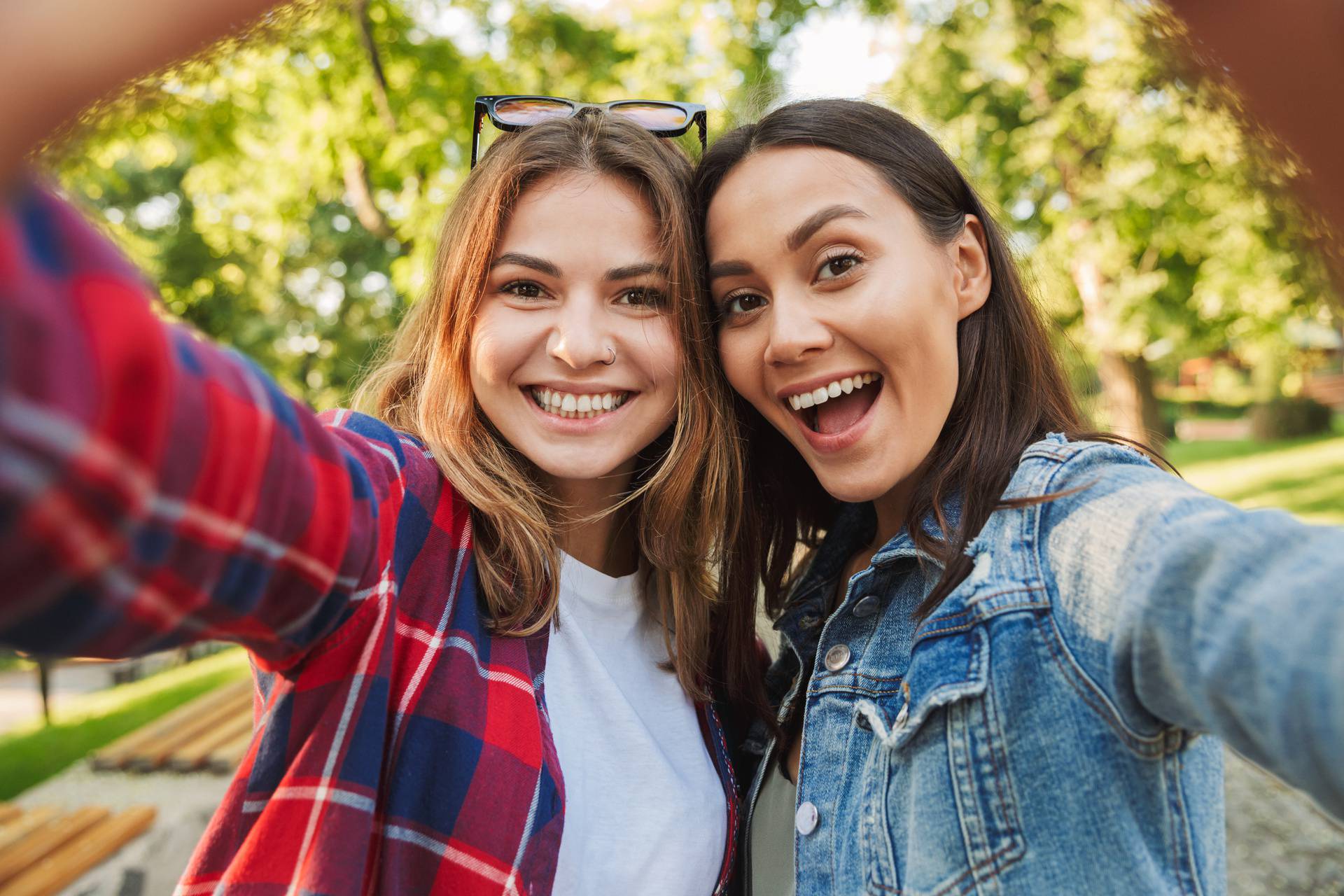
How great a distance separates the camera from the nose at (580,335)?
1.89 meters

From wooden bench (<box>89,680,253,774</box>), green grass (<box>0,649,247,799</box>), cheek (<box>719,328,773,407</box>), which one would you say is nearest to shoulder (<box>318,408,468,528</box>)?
cheek (<box>719,328,773,407</box>)

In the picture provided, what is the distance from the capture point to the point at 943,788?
1.37 meters

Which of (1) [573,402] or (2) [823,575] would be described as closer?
(1) [573,402]

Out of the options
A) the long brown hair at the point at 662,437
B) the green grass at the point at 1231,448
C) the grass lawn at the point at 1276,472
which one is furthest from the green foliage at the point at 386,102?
the green grass at the point at 1231,448

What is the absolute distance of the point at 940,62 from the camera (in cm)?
1166

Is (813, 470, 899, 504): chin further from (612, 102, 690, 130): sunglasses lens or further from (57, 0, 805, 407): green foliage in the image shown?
(57, 0, 805, 407): green foliage

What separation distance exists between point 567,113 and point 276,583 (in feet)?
5.50

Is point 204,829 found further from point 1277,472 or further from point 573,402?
point 1277,472

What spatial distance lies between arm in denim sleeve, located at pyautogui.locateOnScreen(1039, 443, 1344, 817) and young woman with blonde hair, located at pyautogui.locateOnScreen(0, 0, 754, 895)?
3.11ft

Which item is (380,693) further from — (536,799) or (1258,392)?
(1258,392)

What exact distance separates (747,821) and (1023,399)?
3.61 ft

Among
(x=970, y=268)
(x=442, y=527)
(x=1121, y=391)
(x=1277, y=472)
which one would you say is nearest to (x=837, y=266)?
(x=970, y=268)

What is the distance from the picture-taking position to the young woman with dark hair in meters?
0.98

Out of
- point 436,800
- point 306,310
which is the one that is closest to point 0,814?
point 436,800
